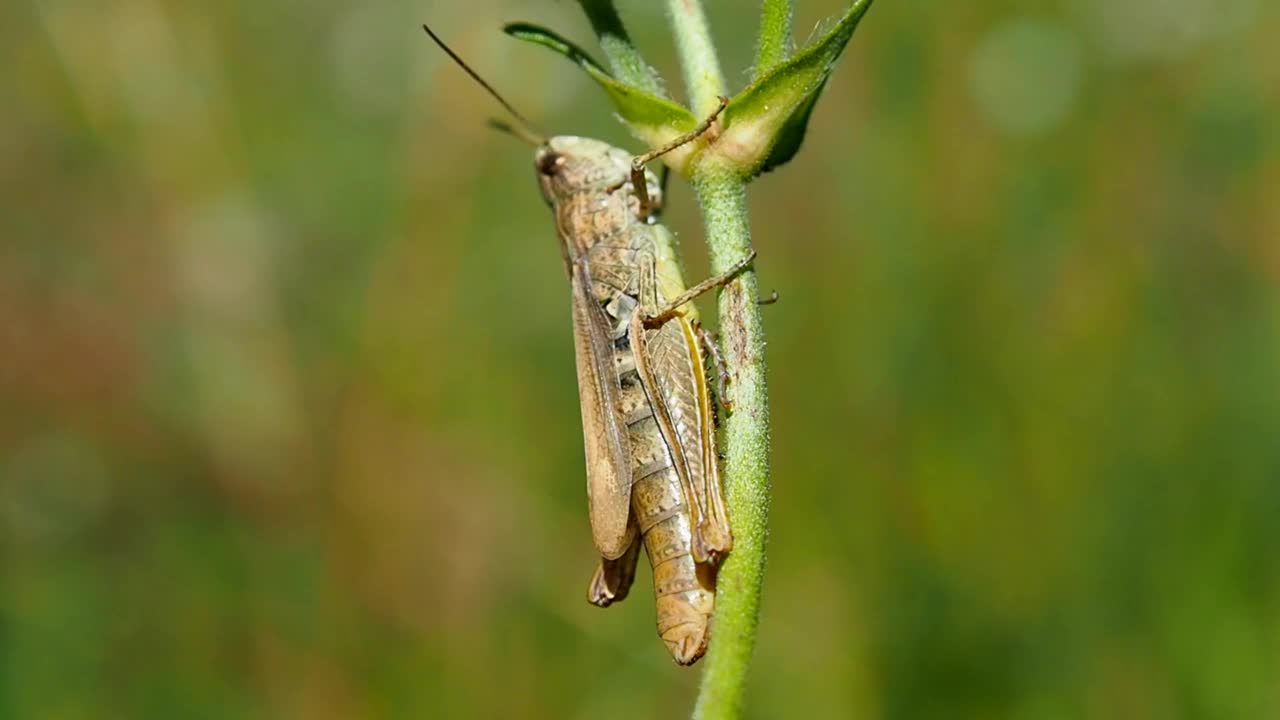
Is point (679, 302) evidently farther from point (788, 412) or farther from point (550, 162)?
point (788, 412)

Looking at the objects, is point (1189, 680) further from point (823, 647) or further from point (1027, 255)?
point (1027, 255)

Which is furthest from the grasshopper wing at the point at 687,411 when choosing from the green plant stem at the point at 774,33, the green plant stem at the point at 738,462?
the green plant stem at the point at 774,33

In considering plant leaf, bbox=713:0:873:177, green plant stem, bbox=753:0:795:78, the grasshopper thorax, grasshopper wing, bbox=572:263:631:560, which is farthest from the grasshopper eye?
green plant stem, bbox=753:0:795:78

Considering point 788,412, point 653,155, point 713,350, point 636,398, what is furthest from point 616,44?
point 788,412

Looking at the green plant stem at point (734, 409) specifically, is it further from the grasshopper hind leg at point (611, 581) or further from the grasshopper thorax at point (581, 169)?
the grasshopper thorax at point (581, 169)

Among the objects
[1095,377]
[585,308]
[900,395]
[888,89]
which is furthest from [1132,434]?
[585,308]

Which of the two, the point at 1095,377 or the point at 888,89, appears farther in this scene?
the point at 888,89
